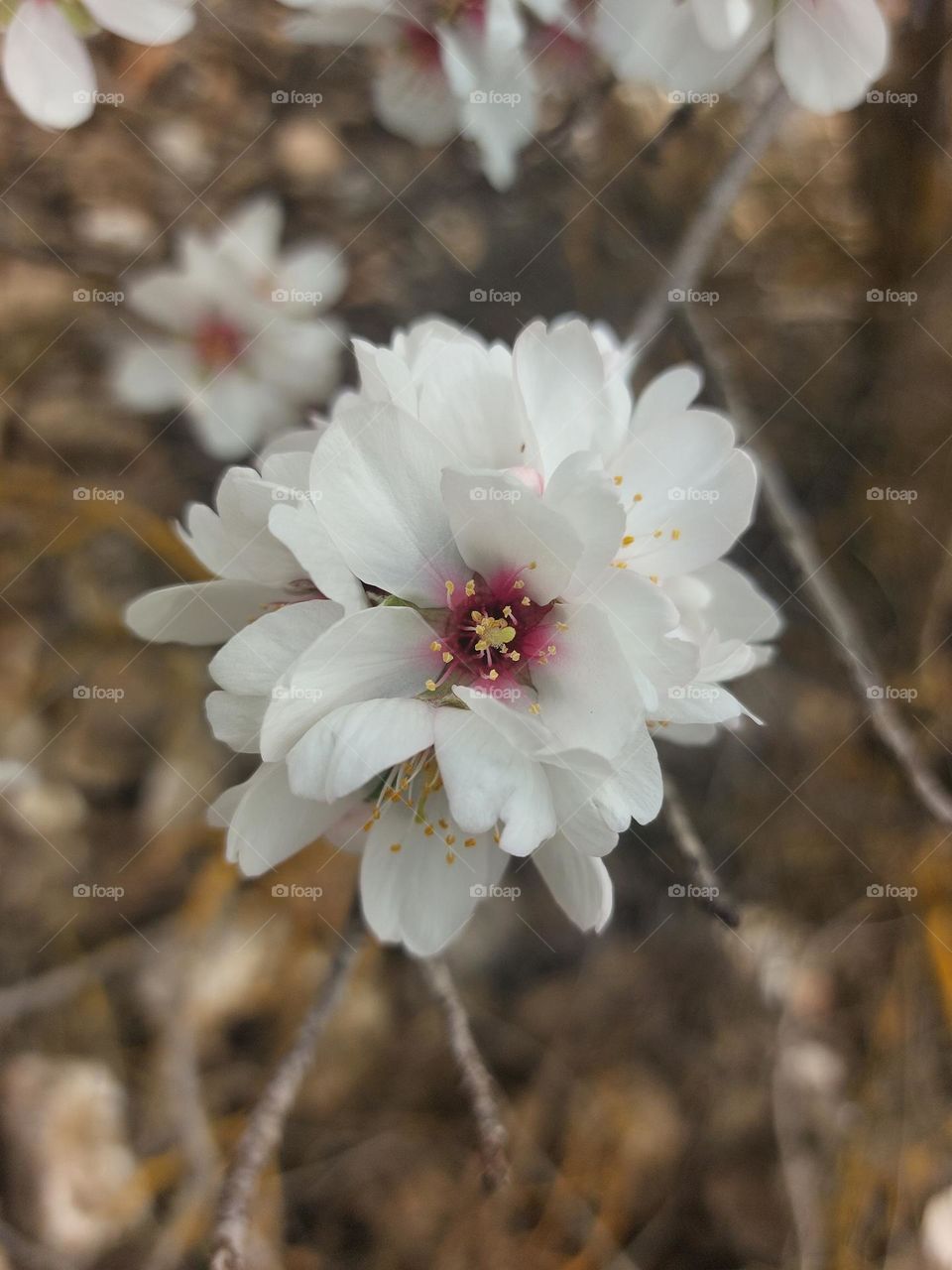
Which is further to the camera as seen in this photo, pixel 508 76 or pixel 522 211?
pixel 522 211

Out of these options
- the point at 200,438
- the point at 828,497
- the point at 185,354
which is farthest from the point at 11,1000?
the point at 828,497

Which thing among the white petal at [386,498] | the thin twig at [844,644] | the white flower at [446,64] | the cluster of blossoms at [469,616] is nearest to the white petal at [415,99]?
the white flower at [446,64]

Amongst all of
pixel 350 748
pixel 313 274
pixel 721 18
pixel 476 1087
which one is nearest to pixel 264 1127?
pixel 476 1087

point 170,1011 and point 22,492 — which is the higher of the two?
point 22,492

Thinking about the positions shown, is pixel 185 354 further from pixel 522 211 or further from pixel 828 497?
pixel 828 497

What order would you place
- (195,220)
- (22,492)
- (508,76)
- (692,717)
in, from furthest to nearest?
(195,220) → (22,492) → (508,76) → (692,717)

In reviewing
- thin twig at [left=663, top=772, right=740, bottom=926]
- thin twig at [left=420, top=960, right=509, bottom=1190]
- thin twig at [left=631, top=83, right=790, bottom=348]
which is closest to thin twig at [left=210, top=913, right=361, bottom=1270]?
thin twig at [left=420, top=960, right=509, bottom=1190]

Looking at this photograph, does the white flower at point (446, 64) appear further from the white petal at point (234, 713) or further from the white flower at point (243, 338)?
the white petal at point (234, 713)

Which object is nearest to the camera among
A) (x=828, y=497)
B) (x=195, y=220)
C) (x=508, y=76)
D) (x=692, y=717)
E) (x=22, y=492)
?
(x=692, y=717)
